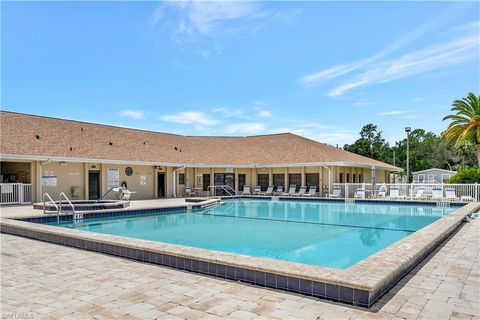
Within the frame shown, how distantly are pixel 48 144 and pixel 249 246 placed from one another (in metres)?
14.3

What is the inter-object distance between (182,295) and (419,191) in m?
19.6

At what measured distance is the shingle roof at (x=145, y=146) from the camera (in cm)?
1828

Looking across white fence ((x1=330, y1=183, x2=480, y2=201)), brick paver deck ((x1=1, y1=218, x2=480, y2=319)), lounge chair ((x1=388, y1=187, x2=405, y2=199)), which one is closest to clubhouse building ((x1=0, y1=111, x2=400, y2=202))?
white fence ((x1=330, y1=183, x2=480, y2=201))

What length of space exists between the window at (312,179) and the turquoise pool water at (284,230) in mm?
6875

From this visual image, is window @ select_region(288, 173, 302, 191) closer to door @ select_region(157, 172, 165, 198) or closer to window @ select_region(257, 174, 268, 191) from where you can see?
window @ select_region(257, 174, 268, 191)

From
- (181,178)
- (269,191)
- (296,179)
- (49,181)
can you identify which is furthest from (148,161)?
(296,179)

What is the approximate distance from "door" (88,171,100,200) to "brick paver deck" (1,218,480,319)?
14527mm

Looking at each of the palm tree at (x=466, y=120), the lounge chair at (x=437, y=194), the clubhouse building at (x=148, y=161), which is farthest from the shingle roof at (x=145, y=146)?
the palm tree at (x=466, y=120)

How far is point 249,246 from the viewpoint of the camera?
906 centimetres

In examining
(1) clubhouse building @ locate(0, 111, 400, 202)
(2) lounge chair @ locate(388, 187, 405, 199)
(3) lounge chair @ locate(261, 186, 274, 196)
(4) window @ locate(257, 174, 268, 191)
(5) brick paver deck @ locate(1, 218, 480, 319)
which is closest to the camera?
(5) brick paver deck @ locate(1, 218, 480, 319)

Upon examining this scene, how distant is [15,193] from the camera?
53.9 ft

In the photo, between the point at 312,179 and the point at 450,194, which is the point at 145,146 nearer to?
the point at 312,179

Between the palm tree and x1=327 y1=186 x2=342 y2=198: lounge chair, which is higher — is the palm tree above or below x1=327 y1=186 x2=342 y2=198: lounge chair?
above

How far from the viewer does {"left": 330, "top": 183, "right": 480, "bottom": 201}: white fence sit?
19031 mm
